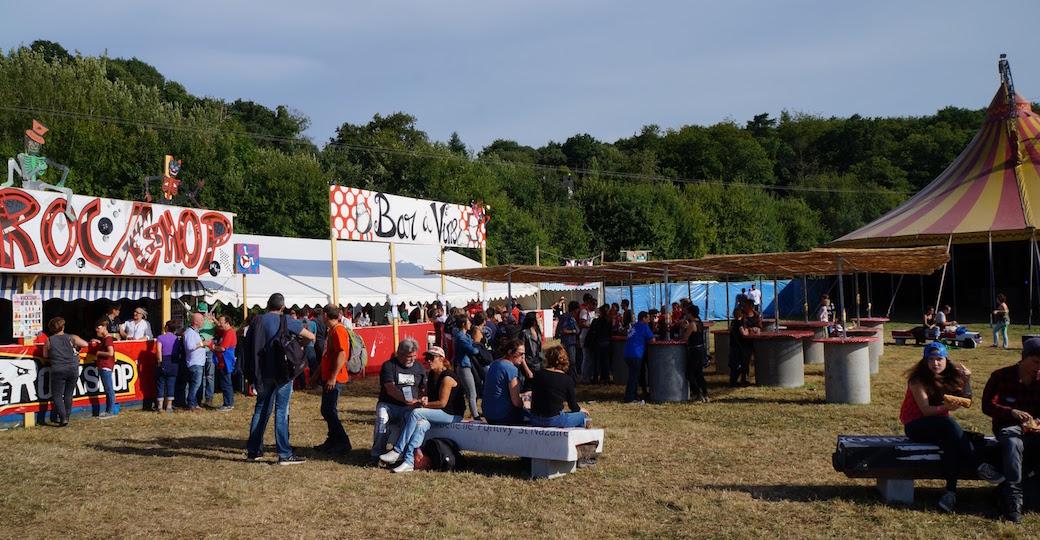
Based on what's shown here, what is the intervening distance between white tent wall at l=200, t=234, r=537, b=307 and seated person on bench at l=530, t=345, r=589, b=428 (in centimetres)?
1268

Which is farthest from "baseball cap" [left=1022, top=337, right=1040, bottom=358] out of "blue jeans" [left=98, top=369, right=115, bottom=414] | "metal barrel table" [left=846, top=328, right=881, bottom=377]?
"blue jeans" [left=98, top=369, right=115, bottom=414]

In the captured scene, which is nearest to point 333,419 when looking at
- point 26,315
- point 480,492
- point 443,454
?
point 443,454

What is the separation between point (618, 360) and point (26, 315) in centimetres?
991

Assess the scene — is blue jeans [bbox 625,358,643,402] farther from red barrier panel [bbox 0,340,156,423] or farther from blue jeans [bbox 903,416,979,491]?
red barrier panel [bbox 0,340,156,423]

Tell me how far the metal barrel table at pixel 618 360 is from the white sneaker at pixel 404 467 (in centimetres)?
831

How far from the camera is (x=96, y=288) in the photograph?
17344 millimetres

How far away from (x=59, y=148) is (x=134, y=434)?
3030cm

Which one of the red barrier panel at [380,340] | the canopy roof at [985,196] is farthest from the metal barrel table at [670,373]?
the canopy roof at [985,196]

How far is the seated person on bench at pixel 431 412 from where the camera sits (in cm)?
848

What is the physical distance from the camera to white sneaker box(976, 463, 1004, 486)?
21.1 ft

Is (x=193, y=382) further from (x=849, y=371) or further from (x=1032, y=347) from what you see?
(x=1032, y=347)

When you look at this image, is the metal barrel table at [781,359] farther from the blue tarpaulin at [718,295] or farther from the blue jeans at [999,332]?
the blue tarpaulin at [718,295]

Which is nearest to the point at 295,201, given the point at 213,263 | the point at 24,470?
the point at 213,263

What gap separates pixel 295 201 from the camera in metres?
42.5
